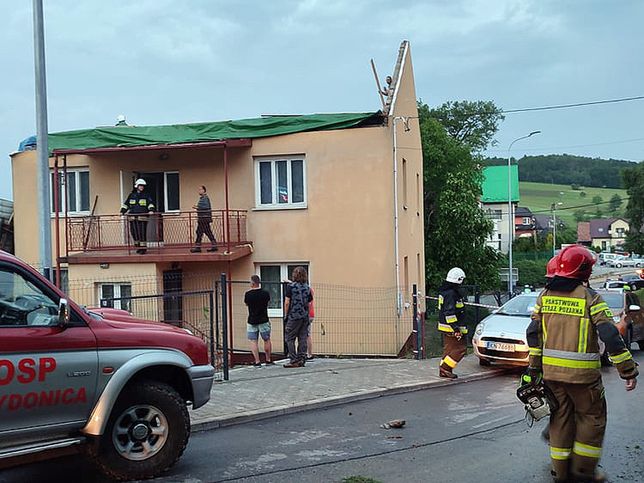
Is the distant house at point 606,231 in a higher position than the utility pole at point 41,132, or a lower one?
lower

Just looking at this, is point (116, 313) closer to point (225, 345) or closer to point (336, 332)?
point (225, 345)

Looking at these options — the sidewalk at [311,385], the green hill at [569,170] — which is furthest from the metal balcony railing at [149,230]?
the green hill at [569,170]

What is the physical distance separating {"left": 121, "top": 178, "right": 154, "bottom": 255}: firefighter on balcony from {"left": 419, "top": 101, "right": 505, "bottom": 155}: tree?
34.7 m

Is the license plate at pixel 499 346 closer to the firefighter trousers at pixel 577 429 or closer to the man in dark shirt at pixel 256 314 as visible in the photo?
the man in dark shirt at pixel 256 314

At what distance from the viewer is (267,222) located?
19.5m

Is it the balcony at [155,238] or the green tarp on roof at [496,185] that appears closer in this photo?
the balcony at [155,238]

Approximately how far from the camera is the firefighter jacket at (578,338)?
5.45m

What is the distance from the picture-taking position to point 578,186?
9981cm

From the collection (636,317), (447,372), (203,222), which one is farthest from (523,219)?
(447,372)

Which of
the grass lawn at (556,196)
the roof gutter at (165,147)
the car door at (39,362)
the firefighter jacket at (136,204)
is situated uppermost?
the grass lawn at (556,196)

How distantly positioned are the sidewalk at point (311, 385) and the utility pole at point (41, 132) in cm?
322

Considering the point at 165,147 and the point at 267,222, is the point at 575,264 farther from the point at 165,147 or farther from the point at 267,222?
the point at 165,147

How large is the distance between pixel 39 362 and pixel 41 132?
584cm

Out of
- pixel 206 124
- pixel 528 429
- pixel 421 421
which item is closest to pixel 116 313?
pixel 421 421
